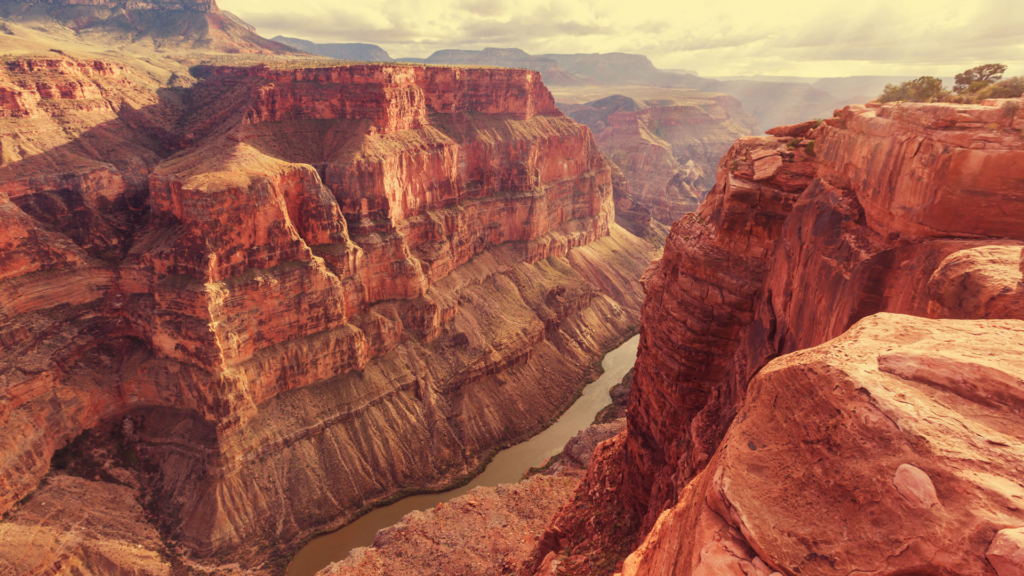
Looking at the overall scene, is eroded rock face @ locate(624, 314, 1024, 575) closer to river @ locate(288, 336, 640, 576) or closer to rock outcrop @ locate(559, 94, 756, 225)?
river @ locate(288, 336, 640, 576)

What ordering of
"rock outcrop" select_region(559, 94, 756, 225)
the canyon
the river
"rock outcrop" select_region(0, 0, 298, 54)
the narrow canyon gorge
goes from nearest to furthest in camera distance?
the canyon, the narrow canyon gorge, the river, "rock outcrop" select_region(0, 0, 298, 54), "rock outcrop" select_region(559, 94, 756, 225)

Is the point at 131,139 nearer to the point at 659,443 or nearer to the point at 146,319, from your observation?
the point at 146,319

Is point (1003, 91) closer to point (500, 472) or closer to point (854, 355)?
point (854, 355)

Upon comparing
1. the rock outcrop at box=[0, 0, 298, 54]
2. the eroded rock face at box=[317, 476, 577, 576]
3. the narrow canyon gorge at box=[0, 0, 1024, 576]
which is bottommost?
the eroded rock face at box=[317, 476, 577, 576]

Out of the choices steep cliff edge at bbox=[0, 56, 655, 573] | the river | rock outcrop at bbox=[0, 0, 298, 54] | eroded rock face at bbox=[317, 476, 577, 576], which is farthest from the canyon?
rock outcrop at bbox=[0, 0, 298, 54]

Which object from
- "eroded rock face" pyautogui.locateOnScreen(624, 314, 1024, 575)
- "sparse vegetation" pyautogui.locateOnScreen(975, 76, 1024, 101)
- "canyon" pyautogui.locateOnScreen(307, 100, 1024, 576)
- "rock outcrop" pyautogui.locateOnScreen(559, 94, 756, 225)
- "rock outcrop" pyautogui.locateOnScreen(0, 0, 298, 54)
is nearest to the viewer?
"eroded rock face" pyautogui.locateOnScreen(624, 314, 1024, 575)

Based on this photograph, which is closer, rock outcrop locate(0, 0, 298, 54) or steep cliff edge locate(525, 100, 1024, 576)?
steep cliff edge locate(525, 100, 1024, 576)

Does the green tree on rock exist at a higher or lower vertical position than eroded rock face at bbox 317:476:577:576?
higher

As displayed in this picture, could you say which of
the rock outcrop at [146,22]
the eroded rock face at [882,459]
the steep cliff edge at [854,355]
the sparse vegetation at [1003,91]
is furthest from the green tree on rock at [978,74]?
the rock outcrop at [146,22]
